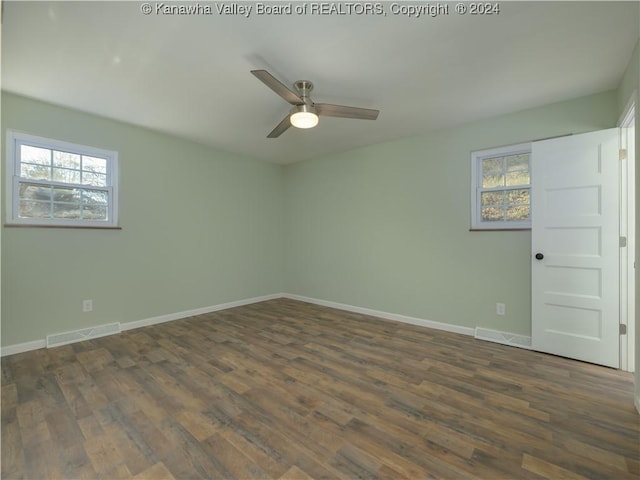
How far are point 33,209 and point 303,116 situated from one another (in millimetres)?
2895

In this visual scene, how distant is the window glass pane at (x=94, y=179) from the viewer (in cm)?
315

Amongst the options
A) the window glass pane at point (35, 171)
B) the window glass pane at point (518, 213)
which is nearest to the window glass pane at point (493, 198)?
the window glass pane at point (518, 213)

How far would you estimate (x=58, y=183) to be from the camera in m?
2.97

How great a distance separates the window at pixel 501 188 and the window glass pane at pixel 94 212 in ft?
14.1

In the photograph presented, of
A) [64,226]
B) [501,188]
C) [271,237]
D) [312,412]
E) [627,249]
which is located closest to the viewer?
[312,412]

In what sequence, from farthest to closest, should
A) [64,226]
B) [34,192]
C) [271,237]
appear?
[271,237] → [64,226] → [34,192]

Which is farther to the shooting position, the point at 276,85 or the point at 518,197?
the point at 518,197

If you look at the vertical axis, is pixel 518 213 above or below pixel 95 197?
below

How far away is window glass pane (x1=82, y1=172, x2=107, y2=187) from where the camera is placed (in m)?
3.15

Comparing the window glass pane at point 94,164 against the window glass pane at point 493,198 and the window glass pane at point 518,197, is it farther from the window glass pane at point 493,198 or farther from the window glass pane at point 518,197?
the window glass pane at point 518,197

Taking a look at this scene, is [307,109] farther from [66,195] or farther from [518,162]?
[66,195]

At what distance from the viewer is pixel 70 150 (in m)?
3.04

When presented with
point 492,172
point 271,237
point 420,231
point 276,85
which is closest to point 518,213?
point 492,172

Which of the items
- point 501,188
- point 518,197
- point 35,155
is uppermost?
point 35,155
